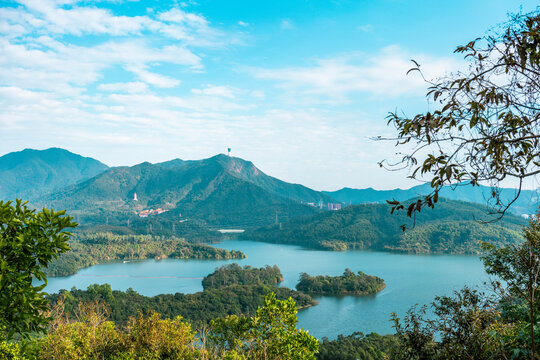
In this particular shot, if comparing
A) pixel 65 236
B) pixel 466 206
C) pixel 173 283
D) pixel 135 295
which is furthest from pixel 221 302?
pixel 466 206

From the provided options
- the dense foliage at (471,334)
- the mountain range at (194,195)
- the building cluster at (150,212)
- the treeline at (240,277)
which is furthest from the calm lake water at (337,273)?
the building cluster at (150,212)

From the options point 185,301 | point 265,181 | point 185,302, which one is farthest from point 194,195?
point 185,302

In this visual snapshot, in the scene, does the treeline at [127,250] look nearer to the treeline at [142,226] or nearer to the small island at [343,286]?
the treeline at [142,226]

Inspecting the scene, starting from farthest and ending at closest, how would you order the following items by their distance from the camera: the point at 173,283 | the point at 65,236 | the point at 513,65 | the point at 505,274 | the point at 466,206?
the point at 466,206
the point at 173,283
the point at 505,274
the point at 65,236
the point at 513,65

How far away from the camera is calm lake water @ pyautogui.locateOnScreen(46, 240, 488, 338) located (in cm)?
2438

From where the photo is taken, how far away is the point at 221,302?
2617 centimetres

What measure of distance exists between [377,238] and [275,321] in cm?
6018

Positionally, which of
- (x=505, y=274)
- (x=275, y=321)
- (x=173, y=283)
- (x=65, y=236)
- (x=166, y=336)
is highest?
(x=65, y=236)

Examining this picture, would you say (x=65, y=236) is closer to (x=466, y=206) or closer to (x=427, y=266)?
(x=427, y=266)

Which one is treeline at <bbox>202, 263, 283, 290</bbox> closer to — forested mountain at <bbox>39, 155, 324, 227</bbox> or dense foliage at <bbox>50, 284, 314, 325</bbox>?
dense foliage at <bbox>50, 284, 314, 325</bbox>

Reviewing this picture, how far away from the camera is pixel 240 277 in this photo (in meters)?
35.1

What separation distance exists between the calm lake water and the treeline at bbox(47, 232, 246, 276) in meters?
2.40

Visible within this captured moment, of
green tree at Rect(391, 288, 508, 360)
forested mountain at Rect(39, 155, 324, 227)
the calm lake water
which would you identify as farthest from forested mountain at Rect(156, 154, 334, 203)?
green tree at Rect(391, 288, 508, 360)

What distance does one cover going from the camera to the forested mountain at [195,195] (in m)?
99.2
